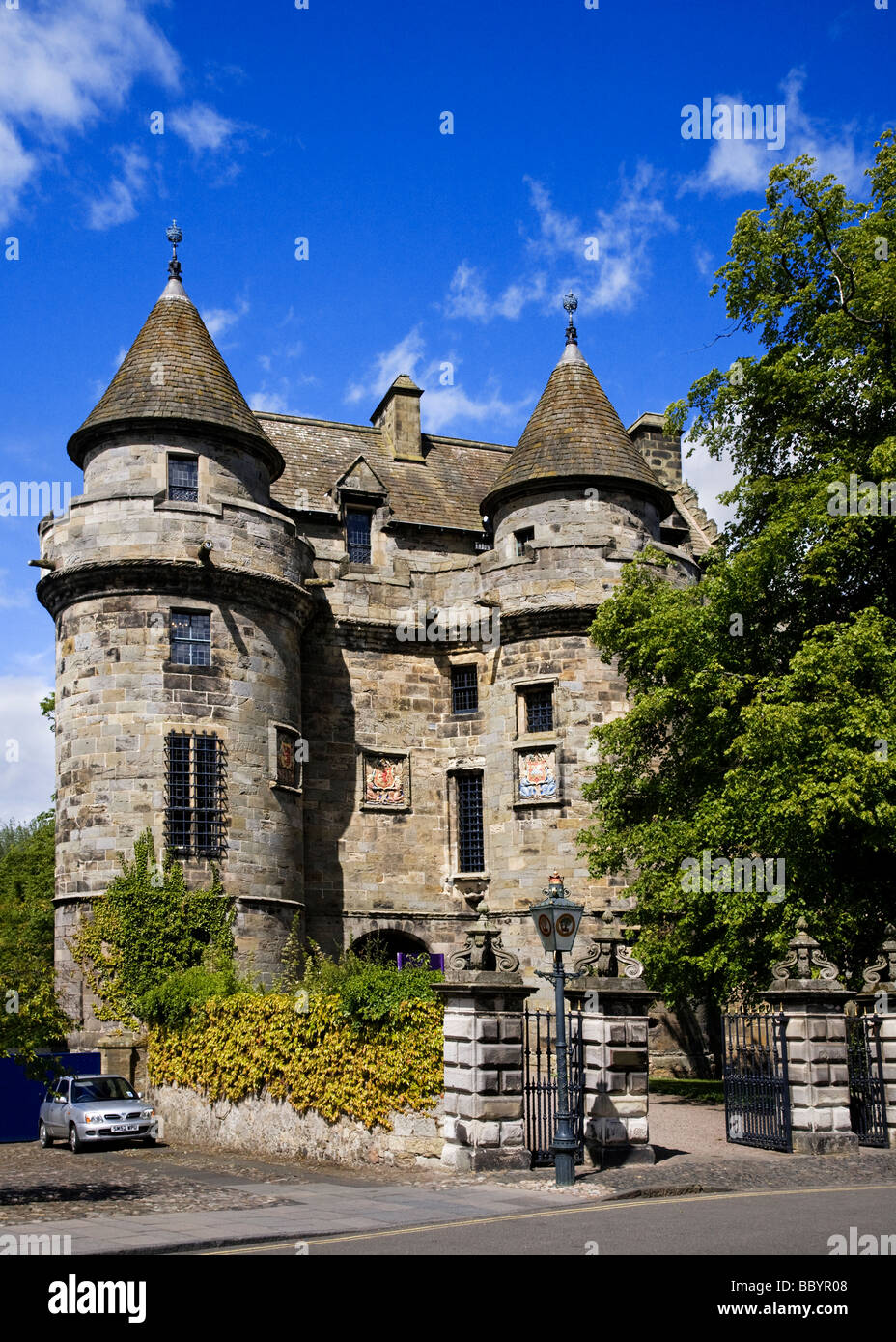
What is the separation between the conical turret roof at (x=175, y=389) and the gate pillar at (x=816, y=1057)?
15788 millimetres

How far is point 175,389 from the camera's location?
2650 centimetres

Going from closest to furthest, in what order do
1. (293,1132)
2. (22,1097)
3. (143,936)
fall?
1. (293,1132)
2. (22,1097)
3. (143,936)

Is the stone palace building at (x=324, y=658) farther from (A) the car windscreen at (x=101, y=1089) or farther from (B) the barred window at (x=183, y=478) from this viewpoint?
(A) the car windscreen at (x=101, y=1089)

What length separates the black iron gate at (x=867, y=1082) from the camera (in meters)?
17.9

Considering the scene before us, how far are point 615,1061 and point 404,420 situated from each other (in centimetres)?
2370

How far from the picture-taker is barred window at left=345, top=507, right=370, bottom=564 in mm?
32125

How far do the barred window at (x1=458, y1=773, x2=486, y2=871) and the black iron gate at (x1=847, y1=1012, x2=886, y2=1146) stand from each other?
12.2 m

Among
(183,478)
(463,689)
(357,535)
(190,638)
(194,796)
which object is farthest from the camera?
(357,535)

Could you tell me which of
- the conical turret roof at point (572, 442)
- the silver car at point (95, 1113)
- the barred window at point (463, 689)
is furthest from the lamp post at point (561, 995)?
the conical turret roof at point (572, 442)

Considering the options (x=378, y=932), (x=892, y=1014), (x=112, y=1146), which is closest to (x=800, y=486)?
(x=892, y=1014)
